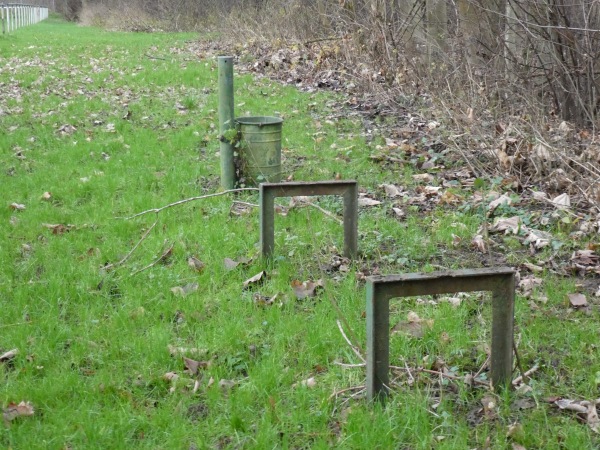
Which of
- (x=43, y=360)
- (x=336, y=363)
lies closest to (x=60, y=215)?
(x=43, y=360)

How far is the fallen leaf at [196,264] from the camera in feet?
19.2

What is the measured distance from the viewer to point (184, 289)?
549 cm

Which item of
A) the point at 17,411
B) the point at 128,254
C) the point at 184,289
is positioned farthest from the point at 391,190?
the point at 17,411

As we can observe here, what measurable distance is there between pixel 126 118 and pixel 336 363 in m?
8.71

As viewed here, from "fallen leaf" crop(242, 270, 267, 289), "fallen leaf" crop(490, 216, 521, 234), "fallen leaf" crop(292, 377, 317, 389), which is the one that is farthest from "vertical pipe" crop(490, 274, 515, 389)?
"fallen leaf" crop(490, 216, 521, 234)

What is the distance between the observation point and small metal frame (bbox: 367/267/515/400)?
3637 millimetres

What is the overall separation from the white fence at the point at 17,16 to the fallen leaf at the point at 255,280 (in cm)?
3279

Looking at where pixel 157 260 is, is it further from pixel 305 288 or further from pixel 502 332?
pixel 502 332

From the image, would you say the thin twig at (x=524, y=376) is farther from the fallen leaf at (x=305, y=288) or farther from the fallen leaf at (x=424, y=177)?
the fallen leaf at (x=424, y=177)

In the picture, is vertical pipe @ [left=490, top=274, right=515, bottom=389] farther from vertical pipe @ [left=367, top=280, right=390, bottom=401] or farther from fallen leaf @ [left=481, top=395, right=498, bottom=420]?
vertical pipe @ [left=367, top=280, right=390, bottom=401]

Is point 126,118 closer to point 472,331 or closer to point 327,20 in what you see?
point 327,20

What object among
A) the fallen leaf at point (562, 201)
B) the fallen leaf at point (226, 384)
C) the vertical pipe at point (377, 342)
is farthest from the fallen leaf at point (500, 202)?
the fallen leaf at point (226, 384)

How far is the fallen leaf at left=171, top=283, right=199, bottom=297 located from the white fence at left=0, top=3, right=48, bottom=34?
32648 mm

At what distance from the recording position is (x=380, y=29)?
12.9 metres
